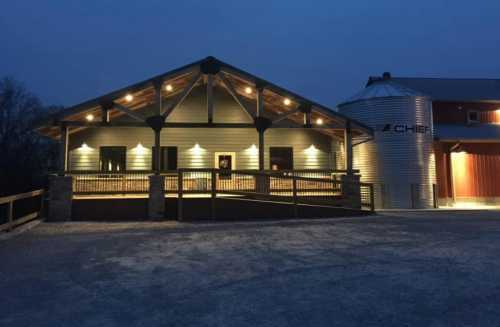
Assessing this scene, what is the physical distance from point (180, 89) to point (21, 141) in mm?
28904

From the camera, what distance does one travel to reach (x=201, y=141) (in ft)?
53.4

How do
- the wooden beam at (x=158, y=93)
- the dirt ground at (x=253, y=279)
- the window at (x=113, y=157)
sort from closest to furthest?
the dirt ground at (x=253, y=279), the wooden beam at (x=158, y=93), the window at (x=113, y=157)

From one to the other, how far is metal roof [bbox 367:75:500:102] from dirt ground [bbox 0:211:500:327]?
13.8 m

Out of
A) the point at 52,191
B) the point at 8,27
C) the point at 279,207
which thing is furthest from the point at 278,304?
the point at 8,27

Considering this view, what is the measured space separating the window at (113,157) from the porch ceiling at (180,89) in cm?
144

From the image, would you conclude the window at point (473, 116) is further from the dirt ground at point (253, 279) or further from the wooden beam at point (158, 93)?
the wooden beam at point (158, 93)

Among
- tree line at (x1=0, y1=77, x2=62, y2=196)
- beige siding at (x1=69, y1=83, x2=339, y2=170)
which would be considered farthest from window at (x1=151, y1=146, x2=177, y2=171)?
tree line at (x1=0, y1=77, x2=62, y2=196)

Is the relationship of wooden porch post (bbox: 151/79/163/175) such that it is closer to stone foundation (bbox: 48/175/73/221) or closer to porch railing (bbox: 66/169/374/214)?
porch railing (bbox: 66/169/374/214)

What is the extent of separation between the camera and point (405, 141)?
53.4 ft

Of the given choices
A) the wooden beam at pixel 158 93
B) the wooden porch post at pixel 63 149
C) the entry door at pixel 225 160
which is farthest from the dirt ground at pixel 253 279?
the entry door at pixel 225 160

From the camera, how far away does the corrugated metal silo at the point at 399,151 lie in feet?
52.8

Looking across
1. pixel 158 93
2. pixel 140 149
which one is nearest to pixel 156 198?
pixel 158 93

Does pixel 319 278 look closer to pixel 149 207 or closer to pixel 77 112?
pixel 149 207

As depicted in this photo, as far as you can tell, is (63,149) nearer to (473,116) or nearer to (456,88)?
(473,116)
